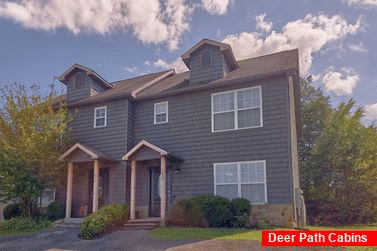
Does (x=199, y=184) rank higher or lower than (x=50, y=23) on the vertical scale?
lower

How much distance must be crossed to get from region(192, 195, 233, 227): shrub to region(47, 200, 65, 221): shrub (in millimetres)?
7041

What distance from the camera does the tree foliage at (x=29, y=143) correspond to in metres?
15.3

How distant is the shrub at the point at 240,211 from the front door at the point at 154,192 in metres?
3.95

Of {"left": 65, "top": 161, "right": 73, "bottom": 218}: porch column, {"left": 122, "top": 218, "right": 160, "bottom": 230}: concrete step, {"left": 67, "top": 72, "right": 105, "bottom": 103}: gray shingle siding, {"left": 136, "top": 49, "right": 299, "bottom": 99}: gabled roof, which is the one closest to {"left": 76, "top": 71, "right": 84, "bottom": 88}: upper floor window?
{"left": 67, "top": 72, "right": 105, "bottom": 103}: gray shingle siding

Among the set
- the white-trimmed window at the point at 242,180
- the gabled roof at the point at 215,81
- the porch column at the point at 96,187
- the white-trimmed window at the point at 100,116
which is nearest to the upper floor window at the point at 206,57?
the gabled roof at the point at 215,81

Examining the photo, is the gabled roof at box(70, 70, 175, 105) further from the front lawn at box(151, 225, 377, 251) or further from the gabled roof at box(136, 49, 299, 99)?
the front lawn at box(151, 225, 377, 251)

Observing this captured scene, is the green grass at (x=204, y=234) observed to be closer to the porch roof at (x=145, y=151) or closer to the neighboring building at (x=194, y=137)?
the neighboring building at (x=194, y=137)

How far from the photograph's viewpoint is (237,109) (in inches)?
584

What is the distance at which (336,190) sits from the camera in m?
21.2

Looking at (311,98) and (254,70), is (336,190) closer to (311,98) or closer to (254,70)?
(254,70)

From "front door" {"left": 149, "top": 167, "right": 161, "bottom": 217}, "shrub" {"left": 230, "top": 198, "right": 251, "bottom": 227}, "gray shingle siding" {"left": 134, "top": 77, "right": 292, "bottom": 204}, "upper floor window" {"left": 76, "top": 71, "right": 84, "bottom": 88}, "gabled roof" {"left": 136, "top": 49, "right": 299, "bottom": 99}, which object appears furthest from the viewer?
"upper floor window" {"left": 76, "top": 71, "right": 84, "bottom": 88}

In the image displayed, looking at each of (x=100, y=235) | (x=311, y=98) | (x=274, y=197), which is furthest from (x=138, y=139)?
(x=311, y=98)

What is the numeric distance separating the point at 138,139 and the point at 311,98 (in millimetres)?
20801

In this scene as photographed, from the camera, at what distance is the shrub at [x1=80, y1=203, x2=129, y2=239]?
12.4 m
